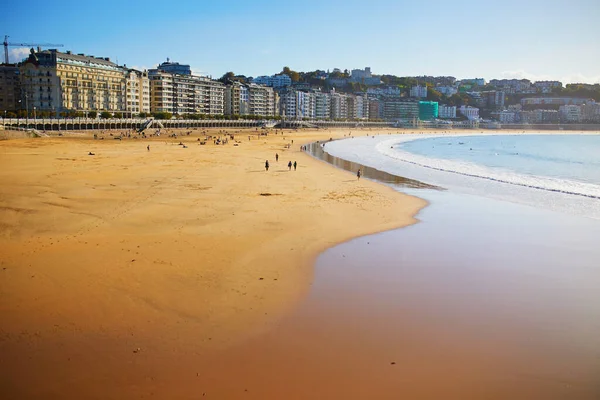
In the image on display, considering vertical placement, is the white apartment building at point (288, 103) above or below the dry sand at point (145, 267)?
above

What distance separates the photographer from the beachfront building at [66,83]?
255 feet

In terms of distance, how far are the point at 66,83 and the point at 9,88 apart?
→ 45.9 ft

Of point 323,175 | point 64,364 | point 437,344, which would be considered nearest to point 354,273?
point 437,344

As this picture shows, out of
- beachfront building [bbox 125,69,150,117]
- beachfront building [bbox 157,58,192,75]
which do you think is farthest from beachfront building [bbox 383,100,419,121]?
beachfront building [bbox 125,69,150,117]

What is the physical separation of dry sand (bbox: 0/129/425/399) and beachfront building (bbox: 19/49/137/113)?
202ft

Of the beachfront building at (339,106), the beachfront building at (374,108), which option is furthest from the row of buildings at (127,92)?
the beachfront building at (374,108)

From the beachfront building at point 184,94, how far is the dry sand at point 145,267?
264ft

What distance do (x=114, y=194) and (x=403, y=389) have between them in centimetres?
1639

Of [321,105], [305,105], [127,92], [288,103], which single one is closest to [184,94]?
[127,92]

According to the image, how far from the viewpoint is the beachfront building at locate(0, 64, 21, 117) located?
84750mm

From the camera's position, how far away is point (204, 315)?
8.48 meters

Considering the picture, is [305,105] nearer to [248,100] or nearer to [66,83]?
[248,100]

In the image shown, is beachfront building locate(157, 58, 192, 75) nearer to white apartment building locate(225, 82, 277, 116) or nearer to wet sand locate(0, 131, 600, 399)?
white apartment building locate(225, 82, 277, 116)

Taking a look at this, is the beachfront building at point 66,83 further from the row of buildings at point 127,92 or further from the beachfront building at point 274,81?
the beachfront building at point 274,81
